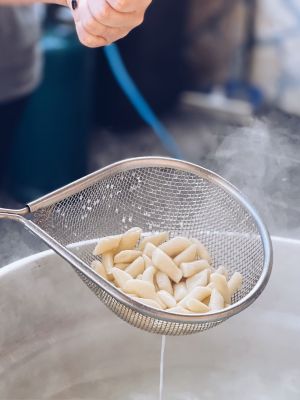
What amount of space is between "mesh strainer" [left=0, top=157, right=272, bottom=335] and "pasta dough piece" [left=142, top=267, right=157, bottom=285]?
6 centimetres

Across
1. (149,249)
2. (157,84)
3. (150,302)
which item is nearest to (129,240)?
(149,249)

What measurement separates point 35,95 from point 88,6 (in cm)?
130

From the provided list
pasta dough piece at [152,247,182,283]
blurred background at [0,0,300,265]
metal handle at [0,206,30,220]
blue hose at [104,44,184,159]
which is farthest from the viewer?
blue hose at [104,44,184,159]

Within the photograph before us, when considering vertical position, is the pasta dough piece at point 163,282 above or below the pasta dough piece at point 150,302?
below

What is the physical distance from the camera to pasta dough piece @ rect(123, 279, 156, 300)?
90cm

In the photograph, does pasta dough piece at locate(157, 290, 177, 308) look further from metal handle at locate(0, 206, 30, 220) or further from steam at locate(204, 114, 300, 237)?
steam at locate(204, 114, 300, 237)

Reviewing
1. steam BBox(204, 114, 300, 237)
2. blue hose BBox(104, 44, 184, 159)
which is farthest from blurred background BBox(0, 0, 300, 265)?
steam BBox(204, 114, 300, 237)

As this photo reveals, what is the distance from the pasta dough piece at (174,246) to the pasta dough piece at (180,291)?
0.04 meters

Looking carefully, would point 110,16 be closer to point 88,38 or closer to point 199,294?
point 88,38

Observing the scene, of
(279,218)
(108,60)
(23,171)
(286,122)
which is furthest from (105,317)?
(108,60)

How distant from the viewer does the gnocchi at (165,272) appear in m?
0.91

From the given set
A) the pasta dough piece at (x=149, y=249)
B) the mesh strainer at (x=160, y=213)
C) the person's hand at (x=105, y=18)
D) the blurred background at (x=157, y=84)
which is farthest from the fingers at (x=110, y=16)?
the blurred background at (x=157, y=84)

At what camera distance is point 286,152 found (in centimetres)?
123

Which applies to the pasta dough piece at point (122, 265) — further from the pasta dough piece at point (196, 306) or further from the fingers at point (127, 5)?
the fingers at point (127, 5)
